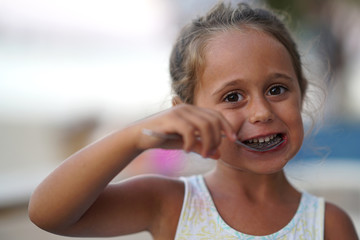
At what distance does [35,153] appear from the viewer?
7012mm

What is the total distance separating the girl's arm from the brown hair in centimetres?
38

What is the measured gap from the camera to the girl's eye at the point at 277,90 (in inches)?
50.6

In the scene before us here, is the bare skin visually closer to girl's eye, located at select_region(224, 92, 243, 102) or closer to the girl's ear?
girl's eye, located at select_region(224, 92, 243, 102)

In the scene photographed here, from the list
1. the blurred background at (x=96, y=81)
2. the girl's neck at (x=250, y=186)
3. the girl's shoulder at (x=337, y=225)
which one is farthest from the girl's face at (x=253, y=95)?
the blurred background at (x=96, y=81)

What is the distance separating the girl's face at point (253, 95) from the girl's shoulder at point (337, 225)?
0.28 meters

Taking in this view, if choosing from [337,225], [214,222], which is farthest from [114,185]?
[337,225]

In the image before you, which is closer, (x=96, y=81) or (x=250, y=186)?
(x=250, y=186)

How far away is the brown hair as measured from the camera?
1381 mm

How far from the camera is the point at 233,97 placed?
4.19 ft

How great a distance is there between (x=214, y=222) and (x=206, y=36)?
597mm

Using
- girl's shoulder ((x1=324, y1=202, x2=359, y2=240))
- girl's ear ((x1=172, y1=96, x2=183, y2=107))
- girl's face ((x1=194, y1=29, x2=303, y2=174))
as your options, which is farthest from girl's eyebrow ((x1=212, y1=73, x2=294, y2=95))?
girl's shoulder ((x1=324, y1=202, x2=359, y2=240))

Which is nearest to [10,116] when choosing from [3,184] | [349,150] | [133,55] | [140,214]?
[133,55]

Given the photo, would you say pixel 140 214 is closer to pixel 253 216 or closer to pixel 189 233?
pixel 189 233

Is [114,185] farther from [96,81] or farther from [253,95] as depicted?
[96,81]
